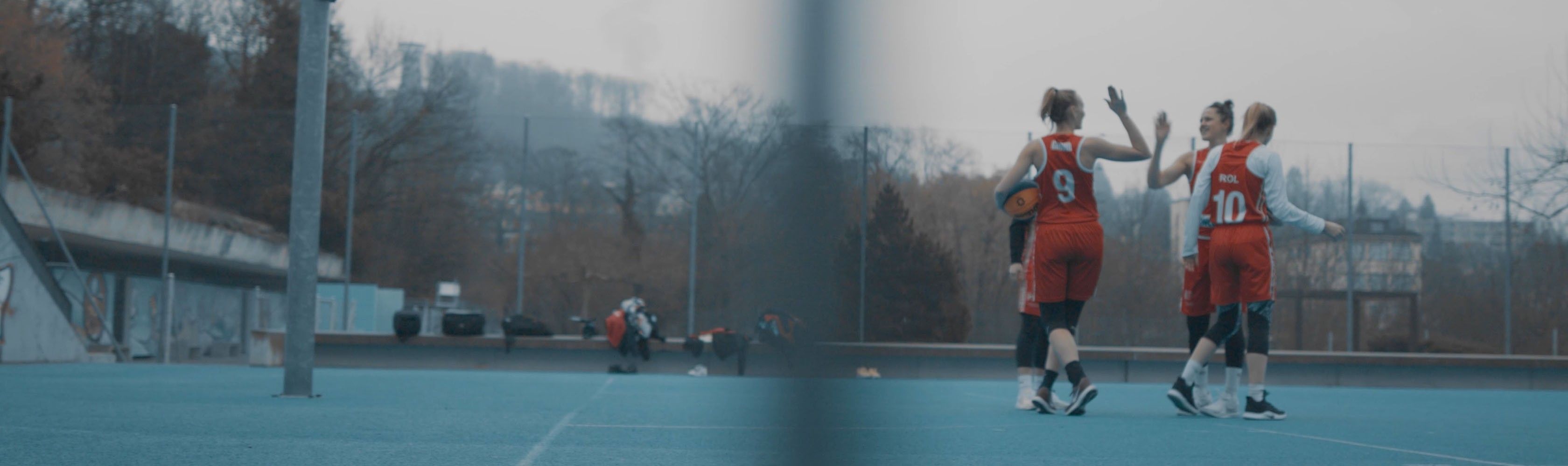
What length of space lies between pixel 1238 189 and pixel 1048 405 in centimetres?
132

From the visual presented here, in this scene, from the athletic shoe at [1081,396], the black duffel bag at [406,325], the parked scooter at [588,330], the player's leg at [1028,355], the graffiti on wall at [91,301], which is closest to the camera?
the athletic shoe at [1081,396]

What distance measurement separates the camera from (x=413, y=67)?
34.4m

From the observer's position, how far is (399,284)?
17438 mm

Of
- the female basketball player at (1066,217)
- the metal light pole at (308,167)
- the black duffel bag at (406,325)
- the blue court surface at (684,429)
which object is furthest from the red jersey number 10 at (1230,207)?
the black duffel bag at (406,325)

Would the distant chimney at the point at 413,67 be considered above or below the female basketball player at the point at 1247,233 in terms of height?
above

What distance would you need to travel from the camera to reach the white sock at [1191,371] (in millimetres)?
5914

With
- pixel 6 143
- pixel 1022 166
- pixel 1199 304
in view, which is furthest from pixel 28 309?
pixel 1199 304

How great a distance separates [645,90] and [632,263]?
14900mm

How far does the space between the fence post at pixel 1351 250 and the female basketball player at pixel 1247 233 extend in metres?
10.2

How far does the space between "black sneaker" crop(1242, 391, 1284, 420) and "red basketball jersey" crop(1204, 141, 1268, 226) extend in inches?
32.5

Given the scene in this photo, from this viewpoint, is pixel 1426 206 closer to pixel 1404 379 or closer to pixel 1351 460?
pixel 1404 379

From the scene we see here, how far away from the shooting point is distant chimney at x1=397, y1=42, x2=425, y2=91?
33.2 meters

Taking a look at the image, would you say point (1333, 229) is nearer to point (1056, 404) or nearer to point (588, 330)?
point (1056, 404)

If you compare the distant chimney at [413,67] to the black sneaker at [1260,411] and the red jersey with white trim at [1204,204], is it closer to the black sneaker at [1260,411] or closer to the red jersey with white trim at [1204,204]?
the red jersey with white trim at [1204,204]
